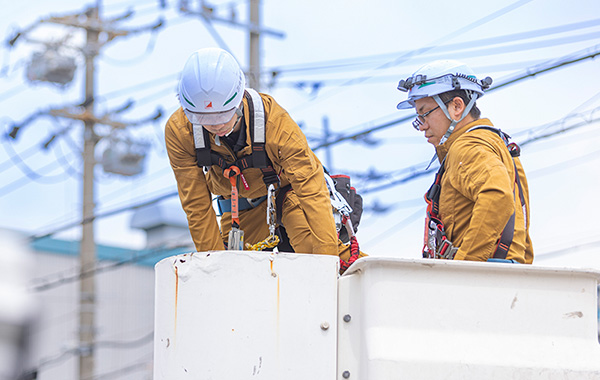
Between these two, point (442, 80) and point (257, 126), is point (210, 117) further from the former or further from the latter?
point (442, 80)

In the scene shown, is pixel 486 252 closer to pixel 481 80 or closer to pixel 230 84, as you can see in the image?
pixel 481 80

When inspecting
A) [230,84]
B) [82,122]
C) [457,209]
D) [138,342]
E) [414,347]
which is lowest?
[138,342]

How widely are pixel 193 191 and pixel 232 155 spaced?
36 cm

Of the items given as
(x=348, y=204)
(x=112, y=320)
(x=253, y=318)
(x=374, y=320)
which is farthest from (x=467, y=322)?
(x=112, y=320)

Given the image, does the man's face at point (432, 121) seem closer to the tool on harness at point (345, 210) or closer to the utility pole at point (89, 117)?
the tool on harness at point (345, 210)

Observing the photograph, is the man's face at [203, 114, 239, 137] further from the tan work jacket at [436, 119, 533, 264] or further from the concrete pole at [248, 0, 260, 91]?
the concrete pole at [248, 0, 260, 91]

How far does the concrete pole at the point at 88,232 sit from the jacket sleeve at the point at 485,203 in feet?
51.4

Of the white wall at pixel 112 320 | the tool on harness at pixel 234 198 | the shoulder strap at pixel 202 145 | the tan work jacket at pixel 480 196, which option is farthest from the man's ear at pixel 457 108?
the white wall at pixel 112 320

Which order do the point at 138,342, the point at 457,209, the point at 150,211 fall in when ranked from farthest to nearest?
the point at 150,211 → the point at 138,342 → the point at 457,209

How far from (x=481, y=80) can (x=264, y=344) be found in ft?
7.80

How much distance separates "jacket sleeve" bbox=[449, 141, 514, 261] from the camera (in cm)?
383

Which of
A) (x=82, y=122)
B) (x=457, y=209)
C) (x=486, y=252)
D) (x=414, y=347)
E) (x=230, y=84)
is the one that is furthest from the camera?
(x=82, y=122)

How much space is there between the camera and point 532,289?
10.4 ft

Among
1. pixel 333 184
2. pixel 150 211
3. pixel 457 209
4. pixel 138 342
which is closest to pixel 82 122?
pixel 138 342
